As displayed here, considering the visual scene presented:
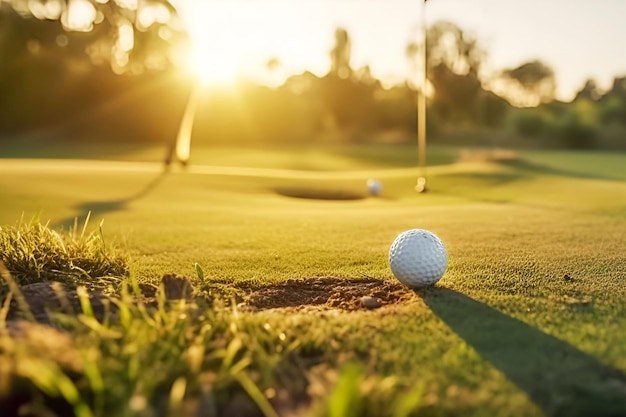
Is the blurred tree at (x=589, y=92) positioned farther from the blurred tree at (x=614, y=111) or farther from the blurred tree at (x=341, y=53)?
the blurred tree at (x=341, y=53)

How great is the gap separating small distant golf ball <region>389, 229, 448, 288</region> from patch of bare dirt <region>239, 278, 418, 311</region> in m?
0.15

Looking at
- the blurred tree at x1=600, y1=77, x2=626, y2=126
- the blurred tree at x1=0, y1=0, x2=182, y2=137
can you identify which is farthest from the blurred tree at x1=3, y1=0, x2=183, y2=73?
the blurred tree at x1=600, y1=77, x2=626, y2=126

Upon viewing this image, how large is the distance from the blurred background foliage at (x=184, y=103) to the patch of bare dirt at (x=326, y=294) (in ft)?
138

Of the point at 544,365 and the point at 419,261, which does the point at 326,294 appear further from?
the point at 544,365

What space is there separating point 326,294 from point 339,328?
54.4 inches

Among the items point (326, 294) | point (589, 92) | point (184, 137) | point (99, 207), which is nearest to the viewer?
point (326, 294)

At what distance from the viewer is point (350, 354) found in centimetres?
412

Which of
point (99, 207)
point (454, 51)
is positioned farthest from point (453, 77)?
point (99, 207)

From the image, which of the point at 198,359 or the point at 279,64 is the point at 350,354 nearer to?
the point at 198,359

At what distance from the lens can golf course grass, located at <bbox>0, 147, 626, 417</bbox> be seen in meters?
3.48

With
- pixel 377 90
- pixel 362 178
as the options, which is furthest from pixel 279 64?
pixel 362 178

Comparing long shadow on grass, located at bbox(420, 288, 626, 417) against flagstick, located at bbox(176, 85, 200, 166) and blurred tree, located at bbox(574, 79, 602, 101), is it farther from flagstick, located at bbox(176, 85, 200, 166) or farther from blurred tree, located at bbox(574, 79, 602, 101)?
blurred tree, located at bbox(574, 79, 602, 101)

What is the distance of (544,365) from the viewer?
399cm

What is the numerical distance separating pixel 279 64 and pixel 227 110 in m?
24.1
